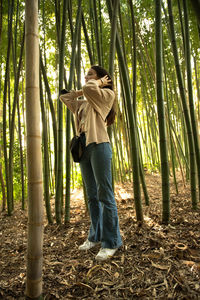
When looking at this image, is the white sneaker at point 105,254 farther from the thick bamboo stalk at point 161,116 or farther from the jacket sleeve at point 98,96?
the jacket sleeve at point 98,96

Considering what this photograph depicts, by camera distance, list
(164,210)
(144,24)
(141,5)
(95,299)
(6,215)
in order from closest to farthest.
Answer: (95,299) → (164,210) → (6,215) → (141,5) → (144,24)

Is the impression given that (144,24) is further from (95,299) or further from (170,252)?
(95,299)

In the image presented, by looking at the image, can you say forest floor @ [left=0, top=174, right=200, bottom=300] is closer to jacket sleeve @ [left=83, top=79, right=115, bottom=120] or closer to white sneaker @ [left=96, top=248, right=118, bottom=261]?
white sneaker @ [left=96, top=248, right=118, bottom=261]

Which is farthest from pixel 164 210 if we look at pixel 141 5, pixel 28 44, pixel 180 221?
pixel 141 5

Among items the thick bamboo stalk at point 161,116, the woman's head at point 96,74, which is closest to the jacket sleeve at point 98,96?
the woman's head at point 96,74

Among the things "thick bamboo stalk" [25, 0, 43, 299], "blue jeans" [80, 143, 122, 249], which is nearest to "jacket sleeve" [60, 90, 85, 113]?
"blue jeans" [80, 143, 122, 249]

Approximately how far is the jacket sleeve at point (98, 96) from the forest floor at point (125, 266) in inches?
37.0

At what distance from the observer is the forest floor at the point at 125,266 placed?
107 centimetres

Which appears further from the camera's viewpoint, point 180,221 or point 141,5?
point 141,5

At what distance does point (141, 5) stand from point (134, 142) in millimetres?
2728

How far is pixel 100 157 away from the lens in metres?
1.48

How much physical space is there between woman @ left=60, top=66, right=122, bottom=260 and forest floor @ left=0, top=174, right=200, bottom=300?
4.2 inches

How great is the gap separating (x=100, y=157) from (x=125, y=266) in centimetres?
67

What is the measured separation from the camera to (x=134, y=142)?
77.0 inches
